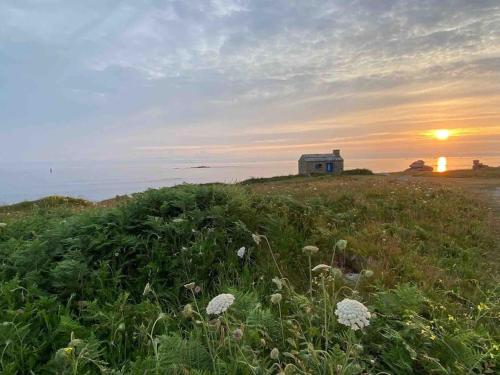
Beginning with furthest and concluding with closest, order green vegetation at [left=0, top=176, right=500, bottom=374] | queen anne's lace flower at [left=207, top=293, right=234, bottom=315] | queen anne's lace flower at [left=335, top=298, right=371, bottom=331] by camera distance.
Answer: green vegetation at [left=0, top=176, right=500, bottom=374]
queen anne's lace flower at [left=207, top=293, right=234, bottom=315]
queen anne's lace flower at [left=335, top=298, right=371, bottom=331]

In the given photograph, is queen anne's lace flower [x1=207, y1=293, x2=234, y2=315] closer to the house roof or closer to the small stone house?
the small stone house

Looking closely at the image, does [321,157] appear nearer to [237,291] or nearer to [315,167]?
[315,167]

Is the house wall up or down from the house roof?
down

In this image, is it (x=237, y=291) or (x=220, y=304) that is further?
(x=237, y=291)

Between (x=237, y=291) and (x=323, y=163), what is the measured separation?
5961 cm

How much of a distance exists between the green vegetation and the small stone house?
53959 mm

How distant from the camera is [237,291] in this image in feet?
13.3

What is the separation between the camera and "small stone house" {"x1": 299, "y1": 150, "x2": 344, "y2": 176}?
61.9m

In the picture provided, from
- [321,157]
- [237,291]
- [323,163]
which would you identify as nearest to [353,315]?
[237,291]

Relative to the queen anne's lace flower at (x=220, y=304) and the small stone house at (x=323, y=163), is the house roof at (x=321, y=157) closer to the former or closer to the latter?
the small stone house at (x=323, y=163)

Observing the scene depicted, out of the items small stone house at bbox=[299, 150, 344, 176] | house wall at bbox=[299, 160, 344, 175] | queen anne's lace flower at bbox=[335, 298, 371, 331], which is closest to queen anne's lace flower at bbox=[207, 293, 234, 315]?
queen anne's lace flower at bbox=[335, 298, 371, 331]

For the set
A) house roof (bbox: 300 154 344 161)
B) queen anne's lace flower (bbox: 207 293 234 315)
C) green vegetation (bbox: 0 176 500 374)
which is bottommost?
green vegetation (bbox: 0 176 500 374)

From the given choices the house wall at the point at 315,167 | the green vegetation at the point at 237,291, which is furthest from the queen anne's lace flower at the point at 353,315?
the house wall at the point at 315,167

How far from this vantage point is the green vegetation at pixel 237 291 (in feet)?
10.1
